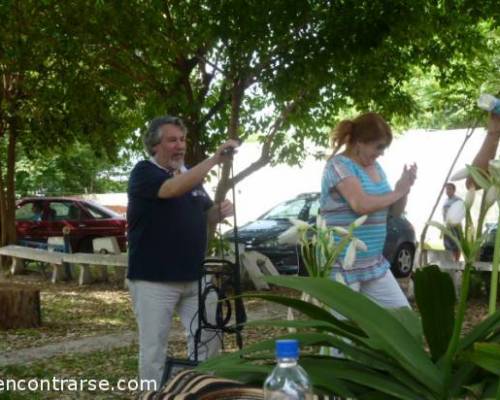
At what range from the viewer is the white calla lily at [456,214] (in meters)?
2.00

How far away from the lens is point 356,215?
14.3ft

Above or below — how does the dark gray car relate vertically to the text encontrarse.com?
above

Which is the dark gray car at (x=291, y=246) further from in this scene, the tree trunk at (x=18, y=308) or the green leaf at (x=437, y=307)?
the green leaf at (x=437, y=307)

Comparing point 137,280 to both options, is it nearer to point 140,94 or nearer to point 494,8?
point 494,8

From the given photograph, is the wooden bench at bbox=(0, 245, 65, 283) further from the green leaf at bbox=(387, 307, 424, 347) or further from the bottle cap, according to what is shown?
the bottle cap

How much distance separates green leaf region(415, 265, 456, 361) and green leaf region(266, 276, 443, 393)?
0.28 feet

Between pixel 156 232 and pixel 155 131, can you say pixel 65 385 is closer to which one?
pixel 156 232

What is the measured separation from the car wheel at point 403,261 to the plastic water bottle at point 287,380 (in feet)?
43.1

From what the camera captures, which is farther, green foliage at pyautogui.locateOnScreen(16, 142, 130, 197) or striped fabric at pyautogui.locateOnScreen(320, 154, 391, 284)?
green foliage at pyautogui.locateOnScreen(16, 142, 130, 197)

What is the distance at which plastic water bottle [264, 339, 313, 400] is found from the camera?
180 centimetres

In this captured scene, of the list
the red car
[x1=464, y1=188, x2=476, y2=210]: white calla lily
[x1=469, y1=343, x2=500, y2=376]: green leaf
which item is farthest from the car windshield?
[x1=469, y1=343, x2=500, y2=376]: green leaf

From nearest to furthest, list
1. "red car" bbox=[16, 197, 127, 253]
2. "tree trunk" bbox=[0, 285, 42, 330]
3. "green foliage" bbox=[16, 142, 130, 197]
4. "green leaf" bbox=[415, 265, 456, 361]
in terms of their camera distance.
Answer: "green leaf" bbox=[415, 265, 456, 361]
"tree trunk" bbox=[0, 285, 42, 330]
"red car" bbox=[16, 197, 127, 253]
"green foliage" bbox=[16, 142, 130, 197]

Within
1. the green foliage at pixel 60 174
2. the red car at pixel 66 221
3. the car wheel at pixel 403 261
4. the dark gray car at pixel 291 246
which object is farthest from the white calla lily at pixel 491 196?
the green foliage at pixel 60 174

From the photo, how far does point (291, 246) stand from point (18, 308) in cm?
493
